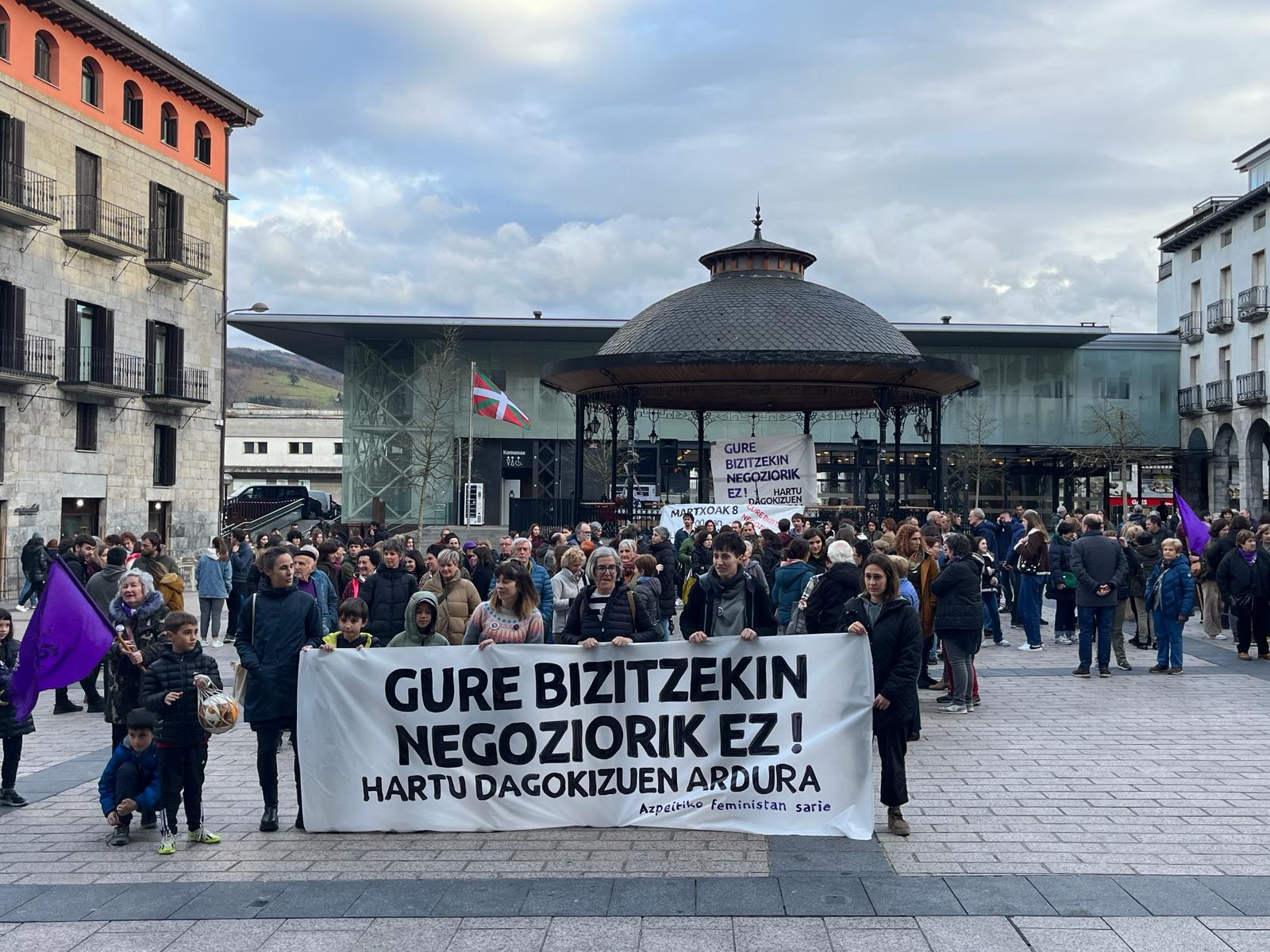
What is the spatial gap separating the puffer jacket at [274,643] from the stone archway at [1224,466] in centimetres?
4902

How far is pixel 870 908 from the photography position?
5719mm

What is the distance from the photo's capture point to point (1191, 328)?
51.7 metres

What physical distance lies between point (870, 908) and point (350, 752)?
3402mm

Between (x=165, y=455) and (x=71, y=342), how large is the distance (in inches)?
228

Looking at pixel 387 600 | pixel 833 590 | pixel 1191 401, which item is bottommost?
pixel 387 600

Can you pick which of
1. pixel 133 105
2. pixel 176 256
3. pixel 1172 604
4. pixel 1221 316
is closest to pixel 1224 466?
pixel 1221 316

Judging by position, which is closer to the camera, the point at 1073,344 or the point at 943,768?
the point at 943,768

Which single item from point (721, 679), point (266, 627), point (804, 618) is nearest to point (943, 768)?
point (804, 618)

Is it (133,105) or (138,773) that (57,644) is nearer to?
(138,773)

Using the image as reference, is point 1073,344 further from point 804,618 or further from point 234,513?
point 804,618

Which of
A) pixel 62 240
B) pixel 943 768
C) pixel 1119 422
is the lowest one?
pixel 943 768

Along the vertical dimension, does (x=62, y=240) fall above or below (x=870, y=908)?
above

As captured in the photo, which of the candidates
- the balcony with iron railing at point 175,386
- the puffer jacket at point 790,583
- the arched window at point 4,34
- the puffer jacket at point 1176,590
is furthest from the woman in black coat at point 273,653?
the balcony with iron railing at point 175,386

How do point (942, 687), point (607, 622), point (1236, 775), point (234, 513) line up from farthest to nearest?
point (234, 513), point (942, 687), point (1236, 775), point (607, 622)
